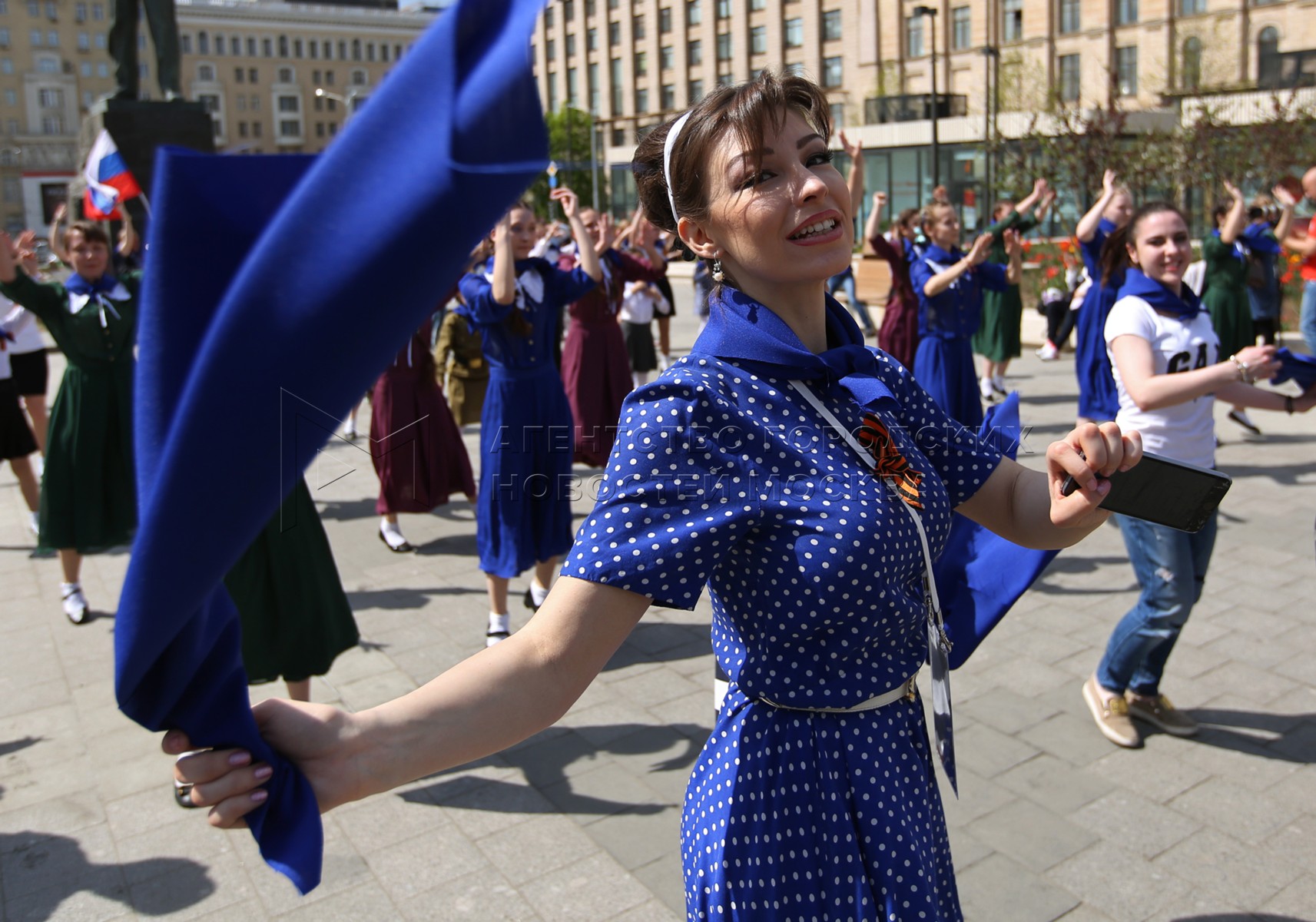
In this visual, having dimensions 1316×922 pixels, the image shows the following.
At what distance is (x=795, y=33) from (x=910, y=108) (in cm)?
2102

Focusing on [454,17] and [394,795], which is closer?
[454,17]

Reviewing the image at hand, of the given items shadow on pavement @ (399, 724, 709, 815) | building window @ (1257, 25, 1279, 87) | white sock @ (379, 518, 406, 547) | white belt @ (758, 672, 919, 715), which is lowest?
shadow on pavement @ (399, 724, 709, 815)

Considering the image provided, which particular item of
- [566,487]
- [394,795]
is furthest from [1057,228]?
[394,795]

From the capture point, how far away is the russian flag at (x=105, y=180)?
12.4 meters

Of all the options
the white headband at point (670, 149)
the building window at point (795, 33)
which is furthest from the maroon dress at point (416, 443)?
the building window at point (795, 33)

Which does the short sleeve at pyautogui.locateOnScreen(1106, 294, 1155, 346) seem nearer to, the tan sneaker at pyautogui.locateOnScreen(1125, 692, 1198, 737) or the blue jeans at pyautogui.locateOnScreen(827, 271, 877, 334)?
the tan sneaker at pyautogui.locateOnScreen(1125, 692, 1198, 737)

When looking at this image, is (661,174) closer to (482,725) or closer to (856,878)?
(482,725)

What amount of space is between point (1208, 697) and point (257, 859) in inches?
151

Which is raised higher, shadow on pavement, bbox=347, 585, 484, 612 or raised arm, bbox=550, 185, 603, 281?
raised arm, bbox=550, 185, 603, 281

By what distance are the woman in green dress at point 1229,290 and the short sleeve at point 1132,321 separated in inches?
252

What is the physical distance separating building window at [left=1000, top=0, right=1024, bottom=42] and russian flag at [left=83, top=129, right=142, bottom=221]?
192 ft

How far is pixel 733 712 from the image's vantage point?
76.3 inches

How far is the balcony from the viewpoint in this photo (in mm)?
48344

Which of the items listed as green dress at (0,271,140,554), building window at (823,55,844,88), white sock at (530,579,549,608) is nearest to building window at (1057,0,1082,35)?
building window at (823,55,844,88)
